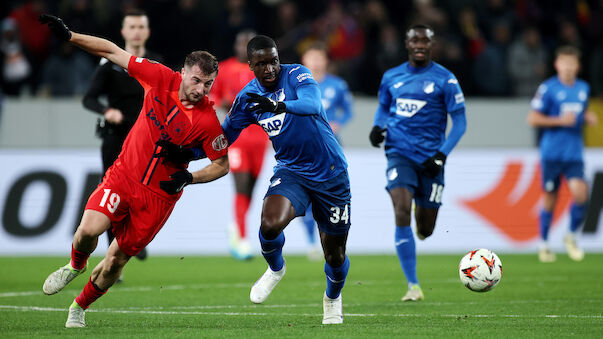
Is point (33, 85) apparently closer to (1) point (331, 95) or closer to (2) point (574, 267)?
(1) point (331, 95)

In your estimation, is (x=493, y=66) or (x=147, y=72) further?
(x=493, y=66)

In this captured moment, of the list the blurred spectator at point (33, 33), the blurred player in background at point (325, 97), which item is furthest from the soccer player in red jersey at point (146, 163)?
the blurred spectator at point (33, 33)

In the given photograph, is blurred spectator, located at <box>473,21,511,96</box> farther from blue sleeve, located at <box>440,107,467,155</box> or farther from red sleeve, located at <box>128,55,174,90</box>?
red sleeve, located at <box>128,55,174,90</box>

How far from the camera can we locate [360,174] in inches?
611

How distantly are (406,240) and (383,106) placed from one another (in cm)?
146

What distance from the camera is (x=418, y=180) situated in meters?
9.53

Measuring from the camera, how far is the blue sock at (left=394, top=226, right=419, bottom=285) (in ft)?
30.6

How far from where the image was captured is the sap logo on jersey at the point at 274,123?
7.24 meters

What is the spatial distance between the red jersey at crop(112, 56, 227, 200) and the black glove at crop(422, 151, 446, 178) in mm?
2658

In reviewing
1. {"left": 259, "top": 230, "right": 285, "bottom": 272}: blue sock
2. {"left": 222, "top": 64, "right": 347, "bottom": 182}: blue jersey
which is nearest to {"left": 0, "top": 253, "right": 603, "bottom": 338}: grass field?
{"left": 259, "top": 230, "right": 285, "bottom": 272}: blue sock

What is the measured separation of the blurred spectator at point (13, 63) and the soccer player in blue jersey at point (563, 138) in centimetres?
885

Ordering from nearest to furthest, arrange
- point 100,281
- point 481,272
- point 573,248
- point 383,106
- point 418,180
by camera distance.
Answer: point 100,281, point 481,272, point 418,180, point 383,106, point 573,248

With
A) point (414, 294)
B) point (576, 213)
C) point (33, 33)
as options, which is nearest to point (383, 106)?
point (414, 294)

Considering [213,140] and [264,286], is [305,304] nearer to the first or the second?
[264,286]
